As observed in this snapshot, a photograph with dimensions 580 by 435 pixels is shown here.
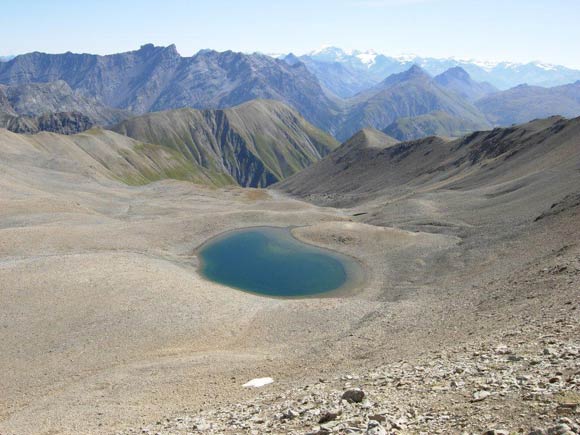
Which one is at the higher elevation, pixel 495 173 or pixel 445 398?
pixel 495 173

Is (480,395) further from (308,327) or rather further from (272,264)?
(272,264)

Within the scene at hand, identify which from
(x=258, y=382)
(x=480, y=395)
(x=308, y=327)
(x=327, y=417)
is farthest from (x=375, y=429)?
(x=308, y=327)

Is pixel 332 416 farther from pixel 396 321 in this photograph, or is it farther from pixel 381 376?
pixel 396 321

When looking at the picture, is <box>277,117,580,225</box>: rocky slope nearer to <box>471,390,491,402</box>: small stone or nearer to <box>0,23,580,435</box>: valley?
<box>0,23,580,435</box>: valley

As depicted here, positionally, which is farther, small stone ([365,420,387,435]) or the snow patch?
the snow patch

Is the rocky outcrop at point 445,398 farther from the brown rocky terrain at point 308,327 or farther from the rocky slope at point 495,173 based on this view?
the rocky slope at point 495,173

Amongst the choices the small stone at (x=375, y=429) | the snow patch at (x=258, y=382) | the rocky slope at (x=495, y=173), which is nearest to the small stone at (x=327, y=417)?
the small stone at (x=375, y=429)

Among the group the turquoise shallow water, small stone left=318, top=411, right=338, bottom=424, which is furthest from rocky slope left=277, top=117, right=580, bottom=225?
small stone left=318, top=411, right=338, bottom=424
